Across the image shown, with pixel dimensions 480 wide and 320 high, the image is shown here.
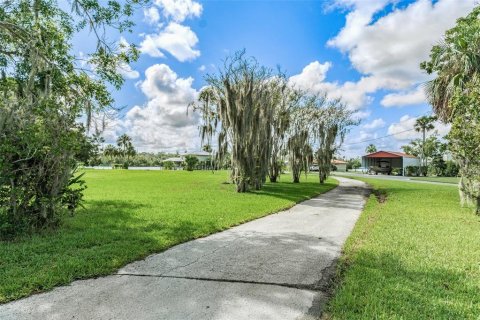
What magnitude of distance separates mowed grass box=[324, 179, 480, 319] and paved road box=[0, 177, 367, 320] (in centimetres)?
33

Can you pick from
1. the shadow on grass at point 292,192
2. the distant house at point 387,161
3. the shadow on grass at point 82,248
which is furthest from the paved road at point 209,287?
the distant house at point 387,161

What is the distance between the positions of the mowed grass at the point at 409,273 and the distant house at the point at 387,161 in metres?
44.6

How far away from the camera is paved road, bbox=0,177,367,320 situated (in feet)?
10.3

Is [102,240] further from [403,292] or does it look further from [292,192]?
[292,192]

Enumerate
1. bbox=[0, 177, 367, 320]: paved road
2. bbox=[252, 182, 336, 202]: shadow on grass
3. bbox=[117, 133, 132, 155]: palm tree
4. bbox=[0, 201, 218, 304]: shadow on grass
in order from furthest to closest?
bbox=[117, 133, 132, 155]: palm tree
bbox=[252, 182, 336, 202]: shadow on grass
bbox=[0, 201, 218, 304]: shadow on grass
bbox=[0, 177, 367, 320]: paved road

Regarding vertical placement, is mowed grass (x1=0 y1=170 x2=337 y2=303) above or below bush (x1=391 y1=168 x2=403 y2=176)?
below

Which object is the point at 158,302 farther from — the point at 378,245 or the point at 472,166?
the point at 472,166

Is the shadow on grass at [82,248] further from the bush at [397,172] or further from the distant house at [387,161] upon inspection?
the bush at [397,172]

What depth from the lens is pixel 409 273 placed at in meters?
4.26

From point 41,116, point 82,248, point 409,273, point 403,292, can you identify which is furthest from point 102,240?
point 409,273

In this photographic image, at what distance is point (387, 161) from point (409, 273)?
192 feet

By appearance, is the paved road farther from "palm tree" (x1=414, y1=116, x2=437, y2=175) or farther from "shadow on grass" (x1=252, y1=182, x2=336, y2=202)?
"palm tree" (x1=414, y1=116, x2=437, y2=175)

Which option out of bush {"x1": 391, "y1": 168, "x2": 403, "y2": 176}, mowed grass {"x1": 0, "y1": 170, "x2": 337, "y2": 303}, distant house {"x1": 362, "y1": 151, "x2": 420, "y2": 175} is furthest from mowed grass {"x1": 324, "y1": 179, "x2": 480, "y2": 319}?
bush {"x1": 391, "y1": 168, "x2": 403, "y2": 176}

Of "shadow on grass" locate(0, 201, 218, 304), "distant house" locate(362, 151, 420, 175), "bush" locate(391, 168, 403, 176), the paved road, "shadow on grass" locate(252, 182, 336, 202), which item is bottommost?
the paved road
